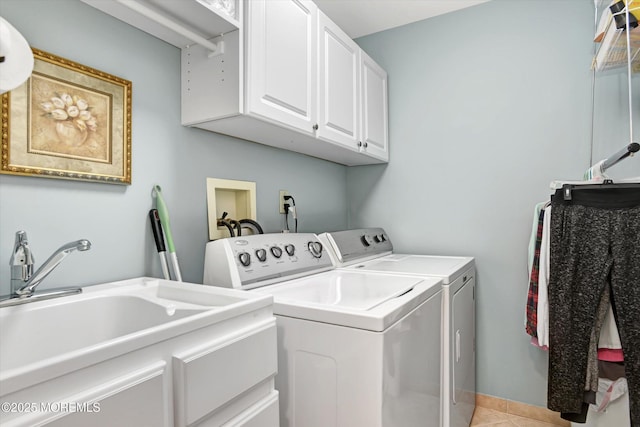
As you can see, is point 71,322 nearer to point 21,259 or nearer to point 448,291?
point 21,259

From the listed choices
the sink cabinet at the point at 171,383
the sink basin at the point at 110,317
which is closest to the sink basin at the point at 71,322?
the sink basin at the point at 110,317

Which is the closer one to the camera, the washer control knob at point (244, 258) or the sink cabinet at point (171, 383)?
the sink cabinet at point (171, 383)

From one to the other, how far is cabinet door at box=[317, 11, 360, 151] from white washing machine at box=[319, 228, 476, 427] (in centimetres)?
57

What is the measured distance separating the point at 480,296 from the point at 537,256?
0.68 meters

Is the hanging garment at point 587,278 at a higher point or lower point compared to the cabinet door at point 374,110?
lower

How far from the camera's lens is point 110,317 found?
3.45ft

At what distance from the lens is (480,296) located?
231 centimetres

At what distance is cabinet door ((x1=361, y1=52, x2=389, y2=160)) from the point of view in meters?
2.23

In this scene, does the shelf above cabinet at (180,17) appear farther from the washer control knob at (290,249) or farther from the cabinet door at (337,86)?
the washer control knob at (290,249)

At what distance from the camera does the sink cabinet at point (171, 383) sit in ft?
1.73

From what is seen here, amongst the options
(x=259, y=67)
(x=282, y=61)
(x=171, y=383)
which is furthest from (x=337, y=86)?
(x=171, y=383)

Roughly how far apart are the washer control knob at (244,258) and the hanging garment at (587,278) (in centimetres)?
127

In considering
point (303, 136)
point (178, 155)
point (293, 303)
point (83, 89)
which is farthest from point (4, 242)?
point (303, 136)

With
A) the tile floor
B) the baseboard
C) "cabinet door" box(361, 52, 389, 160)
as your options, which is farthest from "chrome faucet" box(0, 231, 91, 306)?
the baseboard
